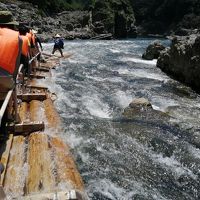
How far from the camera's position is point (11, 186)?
6.52 metres

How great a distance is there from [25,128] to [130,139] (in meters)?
3.98

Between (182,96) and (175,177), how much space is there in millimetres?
10811

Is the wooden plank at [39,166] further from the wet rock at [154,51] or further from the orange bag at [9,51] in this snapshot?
the wet rock at [154,51]

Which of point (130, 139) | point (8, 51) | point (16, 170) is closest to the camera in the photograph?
point (16, 170)

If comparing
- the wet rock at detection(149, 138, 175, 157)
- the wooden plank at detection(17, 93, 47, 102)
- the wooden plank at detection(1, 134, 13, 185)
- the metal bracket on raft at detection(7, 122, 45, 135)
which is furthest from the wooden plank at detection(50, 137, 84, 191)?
the wooden plank at detection(17, 93, 47, 102)

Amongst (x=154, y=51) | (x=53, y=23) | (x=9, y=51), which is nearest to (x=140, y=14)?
(x=53, y=23)

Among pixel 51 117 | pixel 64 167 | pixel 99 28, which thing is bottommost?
pixel 99 28

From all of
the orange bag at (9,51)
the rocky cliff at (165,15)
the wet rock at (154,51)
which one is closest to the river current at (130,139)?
the orange bag at (9,51)

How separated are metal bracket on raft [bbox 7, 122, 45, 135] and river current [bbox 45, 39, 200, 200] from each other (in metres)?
1.48

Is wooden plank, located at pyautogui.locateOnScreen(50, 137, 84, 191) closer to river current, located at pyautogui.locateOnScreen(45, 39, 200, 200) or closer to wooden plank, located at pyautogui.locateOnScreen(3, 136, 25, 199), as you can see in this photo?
wooden plank, located at pyautogui.locateOnScreen(3, 136, 25, 199)

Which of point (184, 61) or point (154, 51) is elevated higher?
point (184, 61)

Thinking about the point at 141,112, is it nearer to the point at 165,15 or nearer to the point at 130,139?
the point at 130,139

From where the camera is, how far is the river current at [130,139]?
864 centimetres

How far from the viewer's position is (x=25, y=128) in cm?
917
